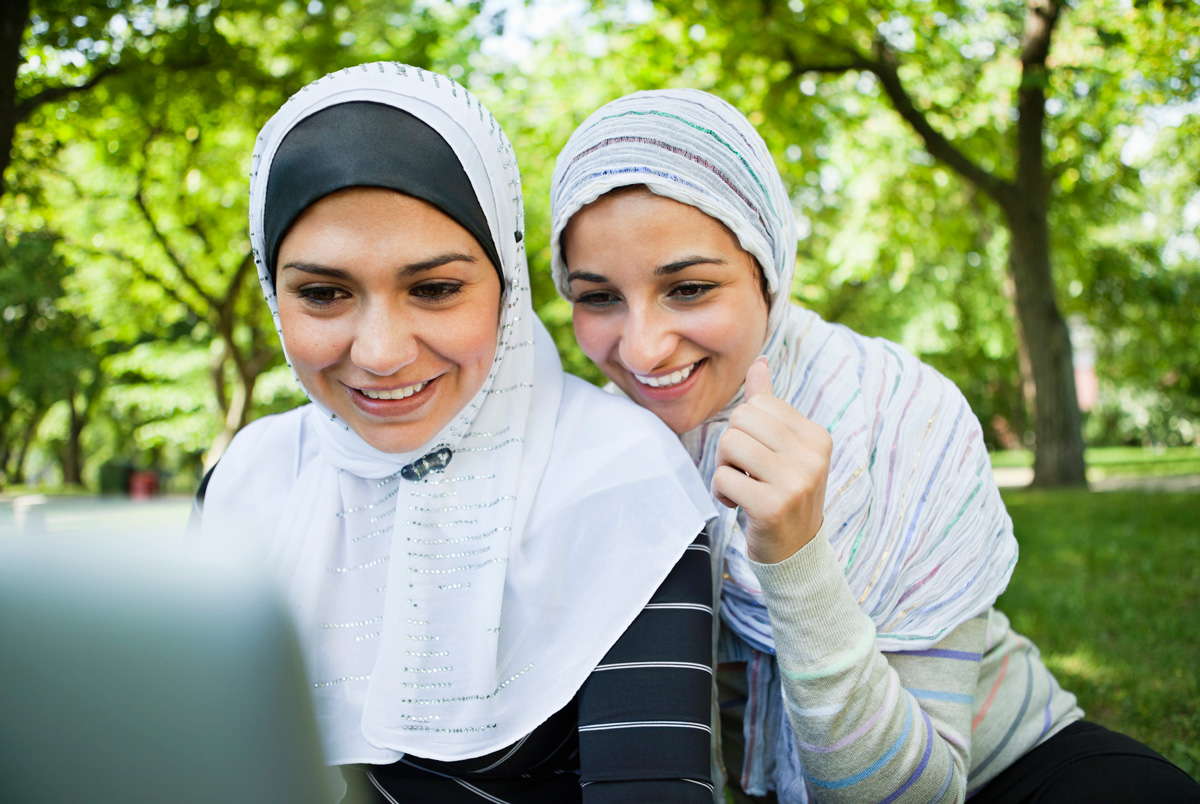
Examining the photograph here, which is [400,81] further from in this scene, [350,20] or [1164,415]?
[1164,415]

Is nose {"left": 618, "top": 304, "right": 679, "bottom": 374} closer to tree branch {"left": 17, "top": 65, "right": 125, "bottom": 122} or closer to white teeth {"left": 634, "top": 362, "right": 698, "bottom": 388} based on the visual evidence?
white teeth {"left": 634, "top": 362, "right": 698, "bottom": 388}

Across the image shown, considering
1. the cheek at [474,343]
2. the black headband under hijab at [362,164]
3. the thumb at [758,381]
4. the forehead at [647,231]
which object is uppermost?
the black headband under hijab at [362,164]

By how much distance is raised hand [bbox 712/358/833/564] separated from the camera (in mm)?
1519

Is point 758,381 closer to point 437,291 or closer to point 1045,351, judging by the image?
point 437,291

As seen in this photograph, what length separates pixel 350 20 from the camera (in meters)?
10.1

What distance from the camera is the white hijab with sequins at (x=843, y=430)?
1861 millimetres

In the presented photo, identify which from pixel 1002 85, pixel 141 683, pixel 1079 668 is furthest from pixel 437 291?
pixel 1002 85

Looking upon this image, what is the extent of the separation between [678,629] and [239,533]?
97 cm

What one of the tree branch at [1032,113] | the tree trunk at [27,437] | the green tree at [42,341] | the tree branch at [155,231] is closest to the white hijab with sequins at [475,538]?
the tree branch at [1032,113]

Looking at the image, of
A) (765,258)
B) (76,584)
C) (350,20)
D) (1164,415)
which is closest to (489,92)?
(350,20)

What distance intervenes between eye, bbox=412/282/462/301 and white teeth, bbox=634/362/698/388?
49 cm

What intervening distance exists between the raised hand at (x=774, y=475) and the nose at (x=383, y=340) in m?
0.60

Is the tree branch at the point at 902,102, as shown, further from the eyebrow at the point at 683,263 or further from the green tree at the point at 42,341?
the green tree at the point at 42,341

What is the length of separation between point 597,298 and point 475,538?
62 cm
